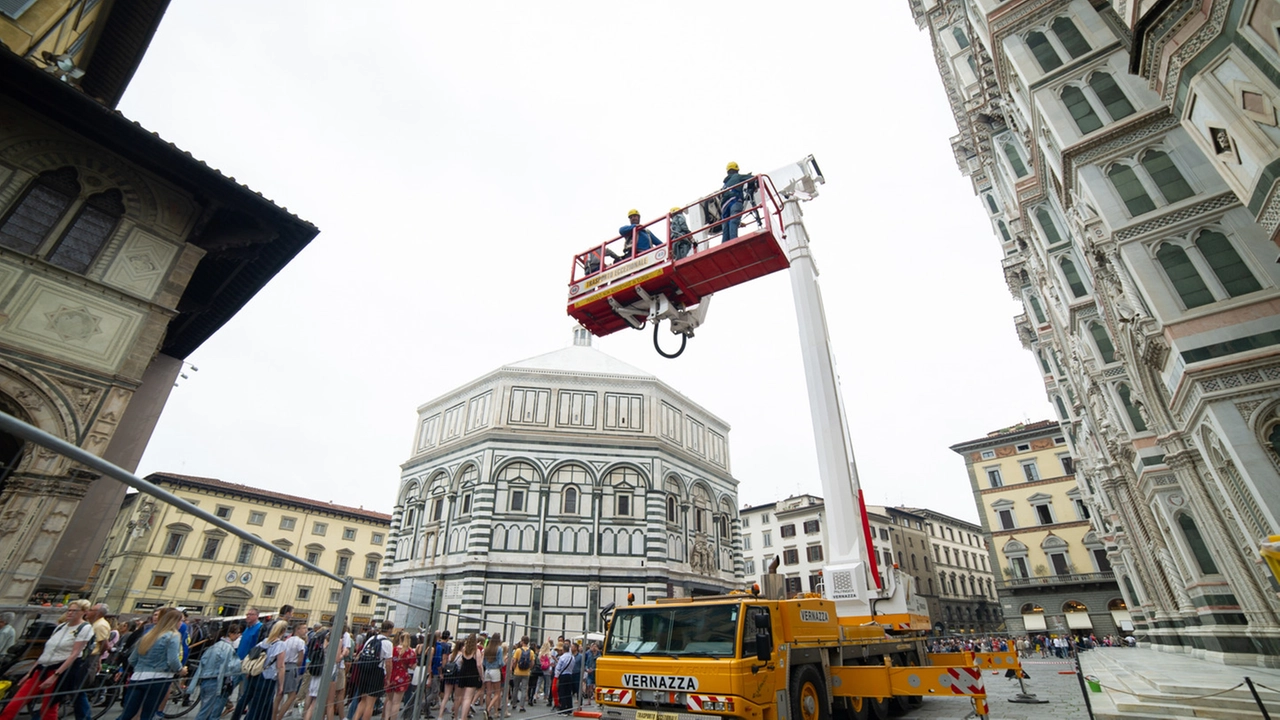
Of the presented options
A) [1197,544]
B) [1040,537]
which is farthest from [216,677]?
[1040,537]

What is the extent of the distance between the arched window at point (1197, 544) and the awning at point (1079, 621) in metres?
30.1

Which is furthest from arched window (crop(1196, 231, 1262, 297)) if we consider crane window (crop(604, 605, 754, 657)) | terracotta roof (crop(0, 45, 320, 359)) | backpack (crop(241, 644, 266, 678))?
terracotta roof (crop(0, 45, 320, 359))

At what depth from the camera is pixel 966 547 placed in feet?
201

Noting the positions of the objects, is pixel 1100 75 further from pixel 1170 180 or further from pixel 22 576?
pixel 22 576

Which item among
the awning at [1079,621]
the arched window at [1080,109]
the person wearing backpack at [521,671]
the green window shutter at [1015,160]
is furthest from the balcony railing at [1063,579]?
the person wearing backpack at [521,671]

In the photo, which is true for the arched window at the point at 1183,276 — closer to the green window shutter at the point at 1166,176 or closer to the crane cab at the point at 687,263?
the green window shutter at the point at 1166,176

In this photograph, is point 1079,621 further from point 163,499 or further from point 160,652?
point 163,499

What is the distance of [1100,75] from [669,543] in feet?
77.3

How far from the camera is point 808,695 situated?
6887 mm

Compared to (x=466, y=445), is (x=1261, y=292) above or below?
below

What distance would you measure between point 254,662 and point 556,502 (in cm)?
2165

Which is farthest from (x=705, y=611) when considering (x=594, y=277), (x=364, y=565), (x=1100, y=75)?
(x=364, y=565)

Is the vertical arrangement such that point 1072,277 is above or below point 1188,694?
above

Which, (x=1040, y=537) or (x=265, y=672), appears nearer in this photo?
(x=265, y=672)
